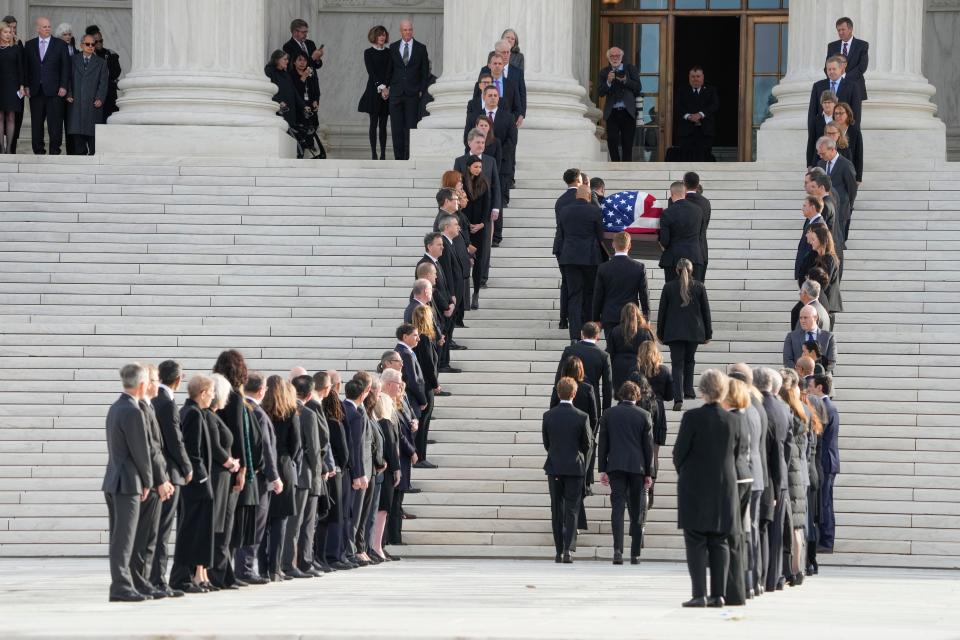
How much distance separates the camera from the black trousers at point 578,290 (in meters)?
A: 19.8

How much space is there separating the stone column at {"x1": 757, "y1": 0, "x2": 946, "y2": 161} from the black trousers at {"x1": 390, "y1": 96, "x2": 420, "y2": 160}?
4.65 meters

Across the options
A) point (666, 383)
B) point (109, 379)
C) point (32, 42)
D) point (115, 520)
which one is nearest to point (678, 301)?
point (666, 383)

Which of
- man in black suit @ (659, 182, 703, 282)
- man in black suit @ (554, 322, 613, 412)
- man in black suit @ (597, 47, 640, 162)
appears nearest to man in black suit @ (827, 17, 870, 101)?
man in black suit @ (597, 47, 640, 162)

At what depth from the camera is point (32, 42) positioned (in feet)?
88.7

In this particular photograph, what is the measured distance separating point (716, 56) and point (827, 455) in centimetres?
1820

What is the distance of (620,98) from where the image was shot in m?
28.1

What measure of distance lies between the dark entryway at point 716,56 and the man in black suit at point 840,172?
441 inches

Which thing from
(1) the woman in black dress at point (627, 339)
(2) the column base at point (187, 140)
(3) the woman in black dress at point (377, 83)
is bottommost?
(1) the woman in black dress at point (627, 339)

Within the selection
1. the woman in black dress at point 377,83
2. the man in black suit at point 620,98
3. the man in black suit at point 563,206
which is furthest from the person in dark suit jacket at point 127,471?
the man in black suit at point 620,98

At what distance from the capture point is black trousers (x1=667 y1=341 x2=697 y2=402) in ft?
61.0

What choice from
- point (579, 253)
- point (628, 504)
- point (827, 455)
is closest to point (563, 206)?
point (579, 253)

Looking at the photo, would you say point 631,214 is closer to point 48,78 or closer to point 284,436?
point 284,436

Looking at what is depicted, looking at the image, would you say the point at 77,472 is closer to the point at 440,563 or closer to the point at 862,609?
the point at 440,563

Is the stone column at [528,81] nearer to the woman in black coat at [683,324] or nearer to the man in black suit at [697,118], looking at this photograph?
the man in black suit at [697,118]
